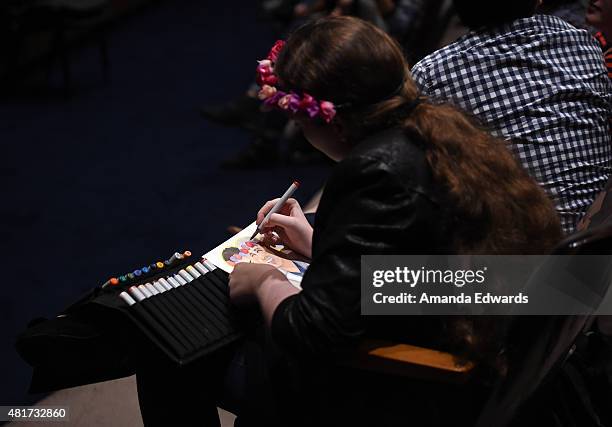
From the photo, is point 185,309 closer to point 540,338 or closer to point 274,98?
point 274,98

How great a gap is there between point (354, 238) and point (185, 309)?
0.45 meters

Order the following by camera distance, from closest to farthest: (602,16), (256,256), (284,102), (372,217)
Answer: (372,217) < (284,102) < (256,256) < (602,16)

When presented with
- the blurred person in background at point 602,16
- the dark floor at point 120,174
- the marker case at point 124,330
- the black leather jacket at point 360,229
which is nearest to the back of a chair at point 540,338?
the black leather jacket at point 360,229

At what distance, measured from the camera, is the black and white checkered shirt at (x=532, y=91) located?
1.92 metres

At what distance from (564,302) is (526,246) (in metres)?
0.13

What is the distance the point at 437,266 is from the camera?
1.50 metres

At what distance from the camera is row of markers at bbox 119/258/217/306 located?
167cm

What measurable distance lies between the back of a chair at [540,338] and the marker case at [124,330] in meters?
0.52

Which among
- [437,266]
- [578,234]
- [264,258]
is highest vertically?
[578,234]

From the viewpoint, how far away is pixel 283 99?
60.7 inches

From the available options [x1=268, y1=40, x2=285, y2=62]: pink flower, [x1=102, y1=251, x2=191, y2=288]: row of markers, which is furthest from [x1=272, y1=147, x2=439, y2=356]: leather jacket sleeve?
[x1=102, y1=251, x2=191, y2=288]: row of markers

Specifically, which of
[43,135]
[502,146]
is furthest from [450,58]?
[43,135]

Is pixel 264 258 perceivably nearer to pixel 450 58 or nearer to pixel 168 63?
pixel 450 58

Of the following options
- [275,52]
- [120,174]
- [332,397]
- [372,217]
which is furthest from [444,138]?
[120,174]
